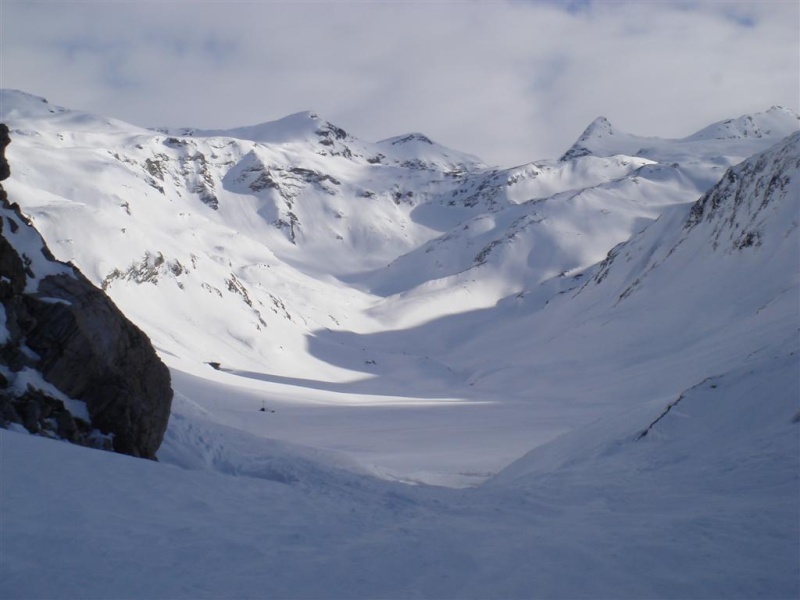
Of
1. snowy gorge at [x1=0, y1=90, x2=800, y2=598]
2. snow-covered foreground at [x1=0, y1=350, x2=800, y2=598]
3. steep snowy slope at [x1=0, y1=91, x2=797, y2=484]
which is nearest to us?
snow-covered foreground at [x1=0, y1=350, x2=800, y2=598]

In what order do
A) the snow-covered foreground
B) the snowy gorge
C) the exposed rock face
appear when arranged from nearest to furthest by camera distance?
1. the snow-covered foreground
2. the snowy gorge
3. the exposed rock face

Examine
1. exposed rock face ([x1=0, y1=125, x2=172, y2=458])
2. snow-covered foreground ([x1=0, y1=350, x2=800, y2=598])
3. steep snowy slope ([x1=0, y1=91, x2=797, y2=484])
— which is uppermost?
steep snowy slope ([x1=0, y1=91, x2=797, y2=484])

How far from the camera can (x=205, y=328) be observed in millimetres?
66688

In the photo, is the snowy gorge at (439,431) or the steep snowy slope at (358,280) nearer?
the snowy gorge at (439,431)

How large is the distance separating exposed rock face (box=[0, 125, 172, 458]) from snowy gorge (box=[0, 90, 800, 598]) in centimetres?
162

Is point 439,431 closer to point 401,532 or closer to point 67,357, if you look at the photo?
point 67,357

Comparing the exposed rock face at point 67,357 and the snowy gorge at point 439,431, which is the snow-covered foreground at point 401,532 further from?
the exposed rock face at point 67,357

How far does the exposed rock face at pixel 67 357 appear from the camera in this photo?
36.5 feet

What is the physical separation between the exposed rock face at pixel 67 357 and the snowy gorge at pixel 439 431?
1.62 metres

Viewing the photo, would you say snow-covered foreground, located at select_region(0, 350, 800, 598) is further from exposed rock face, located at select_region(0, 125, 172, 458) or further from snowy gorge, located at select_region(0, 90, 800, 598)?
exposed rock face, located at select_region(0, 125, 172, 458)

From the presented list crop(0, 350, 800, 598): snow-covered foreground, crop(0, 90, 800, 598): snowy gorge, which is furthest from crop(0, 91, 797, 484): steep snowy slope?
crop(0, 350, 800, 598): snow-covered foreground

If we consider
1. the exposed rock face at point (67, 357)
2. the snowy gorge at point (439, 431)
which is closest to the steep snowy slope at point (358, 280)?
the snowy gorge at point (439, 431)

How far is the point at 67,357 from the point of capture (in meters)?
11.7

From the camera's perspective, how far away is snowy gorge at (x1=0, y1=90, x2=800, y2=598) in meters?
7.12
